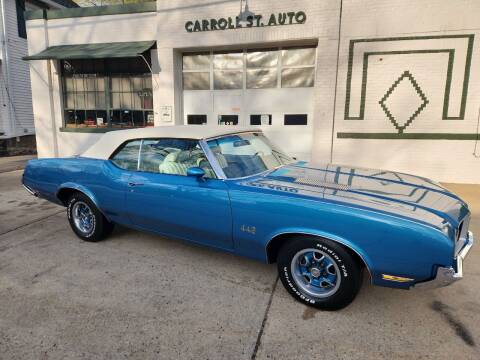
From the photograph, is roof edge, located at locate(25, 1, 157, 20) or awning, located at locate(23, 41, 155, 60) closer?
awning, located at locate(23, 41, 155, 60)

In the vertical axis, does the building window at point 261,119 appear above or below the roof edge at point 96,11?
below

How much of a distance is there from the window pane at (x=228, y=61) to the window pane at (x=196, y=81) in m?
0.45

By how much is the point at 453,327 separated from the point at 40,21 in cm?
1318

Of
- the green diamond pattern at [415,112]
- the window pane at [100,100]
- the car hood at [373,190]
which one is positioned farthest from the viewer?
the window pane at [100,100]

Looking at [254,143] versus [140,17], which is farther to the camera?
[140,17]

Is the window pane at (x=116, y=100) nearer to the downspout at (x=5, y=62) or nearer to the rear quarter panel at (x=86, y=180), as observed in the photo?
the rear quarter panel at (x=86, y=180)

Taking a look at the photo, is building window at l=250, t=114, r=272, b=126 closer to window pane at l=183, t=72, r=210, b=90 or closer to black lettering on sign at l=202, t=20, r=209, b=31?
window pane at l=183, t=72, r=210, b=90

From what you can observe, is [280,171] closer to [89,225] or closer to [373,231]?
[373,231]

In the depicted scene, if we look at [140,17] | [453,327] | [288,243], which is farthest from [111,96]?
[453,327]

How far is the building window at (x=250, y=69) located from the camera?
29.9 feet

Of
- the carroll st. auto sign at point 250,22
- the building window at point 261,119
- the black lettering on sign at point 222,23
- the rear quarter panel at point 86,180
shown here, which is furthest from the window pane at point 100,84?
the rear quarter panel at point 86,180

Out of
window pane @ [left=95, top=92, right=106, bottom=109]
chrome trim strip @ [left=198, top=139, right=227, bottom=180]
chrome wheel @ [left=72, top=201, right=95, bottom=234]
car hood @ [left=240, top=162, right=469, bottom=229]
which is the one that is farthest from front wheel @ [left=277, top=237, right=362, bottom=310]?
window pane @ [left=95, top=92, right=106, bottom=109]

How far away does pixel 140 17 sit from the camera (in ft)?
32.2

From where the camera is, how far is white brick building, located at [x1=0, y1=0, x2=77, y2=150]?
14.4 metres
